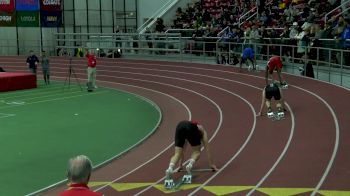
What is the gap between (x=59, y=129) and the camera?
15609 millimetres

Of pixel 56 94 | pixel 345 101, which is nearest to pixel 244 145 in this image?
pixel 345 101

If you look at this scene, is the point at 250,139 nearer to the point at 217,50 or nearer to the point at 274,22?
the point at 217,50

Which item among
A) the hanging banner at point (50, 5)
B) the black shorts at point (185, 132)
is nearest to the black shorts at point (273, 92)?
the black shorts at point (185, 132)

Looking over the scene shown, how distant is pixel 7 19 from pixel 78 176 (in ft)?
131

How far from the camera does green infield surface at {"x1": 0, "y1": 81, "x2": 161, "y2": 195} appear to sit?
35.8 ft

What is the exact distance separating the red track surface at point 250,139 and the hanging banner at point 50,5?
20.5 meters

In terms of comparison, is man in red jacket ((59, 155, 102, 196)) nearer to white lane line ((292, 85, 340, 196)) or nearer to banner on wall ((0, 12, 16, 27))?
white lane line ((292, 85, 340, 196))

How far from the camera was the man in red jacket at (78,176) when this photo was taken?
12.2ft

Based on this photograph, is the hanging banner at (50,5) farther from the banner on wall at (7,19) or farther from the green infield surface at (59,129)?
the green infield surface at (59,129)

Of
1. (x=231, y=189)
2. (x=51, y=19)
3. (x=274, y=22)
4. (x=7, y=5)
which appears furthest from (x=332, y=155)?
(x=7, y=5)

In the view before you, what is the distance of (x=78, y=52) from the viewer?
125 ft

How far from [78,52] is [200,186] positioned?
98.9 feet

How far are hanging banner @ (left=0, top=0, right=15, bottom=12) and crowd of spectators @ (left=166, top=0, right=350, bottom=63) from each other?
493 inches

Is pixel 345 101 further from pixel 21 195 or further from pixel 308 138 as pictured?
pixel 21 195
